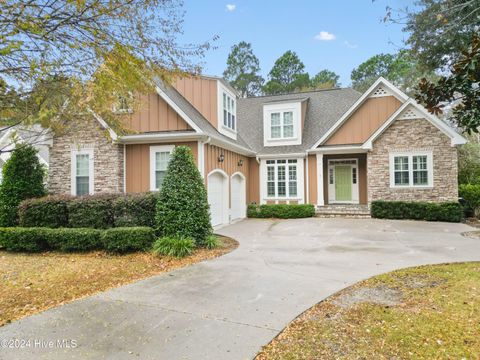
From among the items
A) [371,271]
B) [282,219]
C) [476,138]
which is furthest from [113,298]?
[476,138]

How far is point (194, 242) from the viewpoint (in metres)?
8.74

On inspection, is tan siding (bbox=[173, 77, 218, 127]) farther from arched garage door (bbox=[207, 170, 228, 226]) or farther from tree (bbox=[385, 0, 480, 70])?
tree (bbox=[385, 0, 480, 70])

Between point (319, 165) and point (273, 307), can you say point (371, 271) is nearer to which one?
point (273, 307)

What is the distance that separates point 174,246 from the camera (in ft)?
26.7

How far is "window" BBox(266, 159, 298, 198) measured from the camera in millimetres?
16547

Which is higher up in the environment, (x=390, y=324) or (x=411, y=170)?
(x=411, y=170)

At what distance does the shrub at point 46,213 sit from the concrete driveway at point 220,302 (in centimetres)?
541

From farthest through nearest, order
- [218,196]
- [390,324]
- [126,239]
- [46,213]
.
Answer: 1. [218,196]
2. [46,213]
3. [126,239]
4. [390,324]

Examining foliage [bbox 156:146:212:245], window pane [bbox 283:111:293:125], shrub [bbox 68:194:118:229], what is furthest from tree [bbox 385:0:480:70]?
shrub [bbox 68:194:118:229]

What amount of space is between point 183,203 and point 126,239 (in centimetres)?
178

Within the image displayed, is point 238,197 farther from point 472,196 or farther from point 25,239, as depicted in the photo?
point 472,196

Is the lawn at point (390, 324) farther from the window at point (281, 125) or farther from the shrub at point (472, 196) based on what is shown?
the window at point (281, 125)

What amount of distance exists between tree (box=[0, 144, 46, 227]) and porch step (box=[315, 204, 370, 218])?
1218 cm

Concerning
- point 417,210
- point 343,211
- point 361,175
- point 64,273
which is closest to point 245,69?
point 361,175
